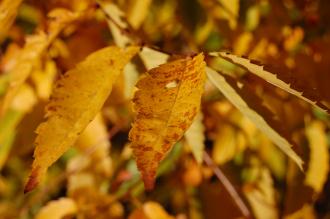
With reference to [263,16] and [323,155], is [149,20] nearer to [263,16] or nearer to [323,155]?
[263,16]

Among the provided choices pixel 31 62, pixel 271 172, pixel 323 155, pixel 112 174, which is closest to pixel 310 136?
pixel 323 155

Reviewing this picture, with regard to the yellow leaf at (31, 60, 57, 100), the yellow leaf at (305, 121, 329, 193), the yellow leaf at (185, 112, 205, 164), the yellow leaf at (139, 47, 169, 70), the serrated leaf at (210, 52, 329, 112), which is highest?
the serrated leaf at (210, 52, 329, 112)

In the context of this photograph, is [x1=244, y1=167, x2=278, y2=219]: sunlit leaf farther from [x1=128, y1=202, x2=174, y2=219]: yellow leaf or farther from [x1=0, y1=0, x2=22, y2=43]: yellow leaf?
[x1=0, y1=0, x2=22, y2=43]: yellow leaf

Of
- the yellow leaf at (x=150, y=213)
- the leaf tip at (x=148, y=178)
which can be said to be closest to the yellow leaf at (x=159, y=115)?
the leaf tip at (x=148, y=178)

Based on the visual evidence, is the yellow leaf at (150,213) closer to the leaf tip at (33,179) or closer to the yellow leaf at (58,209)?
the yellow leaf at (58,209)

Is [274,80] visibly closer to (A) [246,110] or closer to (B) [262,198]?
(A) [246,110]

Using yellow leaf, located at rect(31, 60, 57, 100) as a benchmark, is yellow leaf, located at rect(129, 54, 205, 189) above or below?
above

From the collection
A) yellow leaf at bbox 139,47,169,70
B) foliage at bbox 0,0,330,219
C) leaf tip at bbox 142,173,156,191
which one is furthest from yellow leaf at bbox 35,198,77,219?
leaf tip at bbox 142,173,156,191
